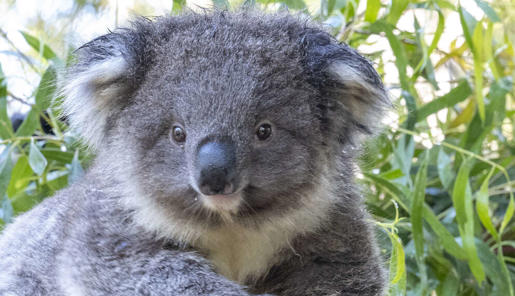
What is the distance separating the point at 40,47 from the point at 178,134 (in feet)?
3.85

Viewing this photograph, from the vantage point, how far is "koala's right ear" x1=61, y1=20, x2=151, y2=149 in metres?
1.91

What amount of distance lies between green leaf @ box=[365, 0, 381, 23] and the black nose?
1110 millimetres

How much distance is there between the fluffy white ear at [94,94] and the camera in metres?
1.91

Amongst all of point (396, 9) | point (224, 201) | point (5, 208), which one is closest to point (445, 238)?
point (396, 9)

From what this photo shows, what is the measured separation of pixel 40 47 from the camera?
2674 millimetres

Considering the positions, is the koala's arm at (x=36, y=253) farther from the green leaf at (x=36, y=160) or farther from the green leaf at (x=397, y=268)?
the green leaf at (x=397, y=268)

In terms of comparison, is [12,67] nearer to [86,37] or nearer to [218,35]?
[86,37]

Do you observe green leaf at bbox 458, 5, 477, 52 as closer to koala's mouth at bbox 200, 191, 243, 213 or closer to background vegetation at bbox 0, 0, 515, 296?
background vegetation at bbox 0, 0, 515, 296

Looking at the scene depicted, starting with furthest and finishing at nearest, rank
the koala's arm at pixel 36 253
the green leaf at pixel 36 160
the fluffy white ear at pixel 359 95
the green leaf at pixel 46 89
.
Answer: the green leaf at pixel 46 89, the green leaf at pixel 36 160, the koala's arm at pixel 36 253, the fluffy white ear at pixel 359 95

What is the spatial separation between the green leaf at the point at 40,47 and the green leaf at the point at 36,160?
381 mm

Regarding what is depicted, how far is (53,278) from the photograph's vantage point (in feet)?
6.76

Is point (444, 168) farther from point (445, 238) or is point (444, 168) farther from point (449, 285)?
point (449, 285)

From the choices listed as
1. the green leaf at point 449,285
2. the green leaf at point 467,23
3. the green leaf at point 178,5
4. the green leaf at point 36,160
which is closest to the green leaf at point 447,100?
the green leaf at point 467,23

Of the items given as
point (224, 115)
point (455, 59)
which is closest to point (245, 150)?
point (224, 115)
